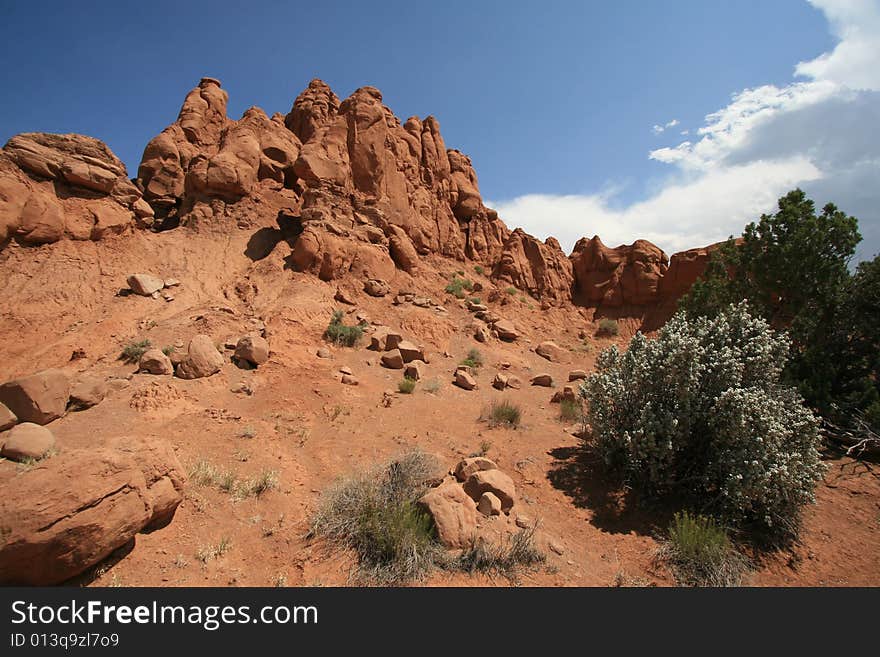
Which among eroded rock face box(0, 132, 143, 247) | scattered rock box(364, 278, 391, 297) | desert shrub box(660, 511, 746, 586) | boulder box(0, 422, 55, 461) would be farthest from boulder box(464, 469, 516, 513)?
eroded rock face box(0, 132, 143, 247)

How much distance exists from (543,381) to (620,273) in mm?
14679

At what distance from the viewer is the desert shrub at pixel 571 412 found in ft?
32.2

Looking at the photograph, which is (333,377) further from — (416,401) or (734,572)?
(734,572)

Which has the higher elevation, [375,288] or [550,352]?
[375,288]

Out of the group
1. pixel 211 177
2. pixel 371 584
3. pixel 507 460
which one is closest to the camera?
pixel 371 584

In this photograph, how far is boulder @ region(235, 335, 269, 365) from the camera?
1064 cm

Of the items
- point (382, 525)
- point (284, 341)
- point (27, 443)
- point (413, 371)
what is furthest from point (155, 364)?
point (382, 525)

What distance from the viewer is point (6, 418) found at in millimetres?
6387

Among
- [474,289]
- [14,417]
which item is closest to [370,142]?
[474,289]

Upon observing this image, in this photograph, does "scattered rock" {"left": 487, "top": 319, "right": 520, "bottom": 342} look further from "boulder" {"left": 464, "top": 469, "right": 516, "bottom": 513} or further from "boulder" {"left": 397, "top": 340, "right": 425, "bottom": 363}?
"boulder" {"left": 464, "top": 469, "right": 516, "bottom": 513}

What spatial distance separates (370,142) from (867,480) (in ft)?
68.1

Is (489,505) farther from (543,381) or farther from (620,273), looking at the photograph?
(620,273)

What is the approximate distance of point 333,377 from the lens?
10883 millimetres

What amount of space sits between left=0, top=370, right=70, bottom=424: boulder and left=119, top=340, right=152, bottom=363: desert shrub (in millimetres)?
3242
